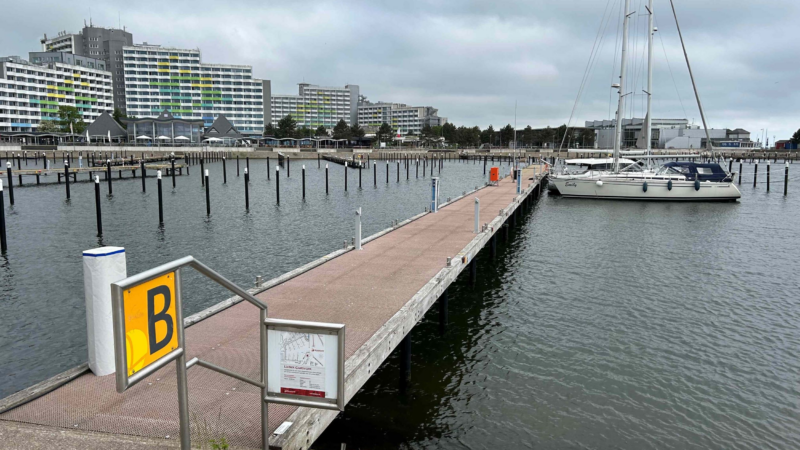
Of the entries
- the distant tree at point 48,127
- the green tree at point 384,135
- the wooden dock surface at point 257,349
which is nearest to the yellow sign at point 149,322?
the wooden dock surface at point 257,349

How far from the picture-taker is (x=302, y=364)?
511 centimetres

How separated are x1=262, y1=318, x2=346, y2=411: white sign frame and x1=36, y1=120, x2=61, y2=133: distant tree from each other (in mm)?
157407

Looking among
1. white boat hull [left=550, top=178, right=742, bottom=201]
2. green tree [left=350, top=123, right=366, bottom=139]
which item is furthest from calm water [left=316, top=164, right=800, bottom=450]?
green tree [left=350, top=123, right=366, bottom=139]

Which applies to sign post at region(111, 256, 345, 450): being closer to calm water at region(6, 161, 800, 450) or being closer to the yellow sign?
the yellow sign

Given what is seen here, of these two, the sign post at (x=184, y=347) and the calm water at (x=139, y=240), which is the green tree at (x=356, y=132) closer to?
the calm water at (x=139, y=240)

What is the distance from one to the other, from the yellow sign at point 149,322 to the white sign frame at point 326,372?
0.91 metres

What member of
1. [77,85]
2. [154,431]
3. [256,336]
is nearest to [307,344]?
[154,431]

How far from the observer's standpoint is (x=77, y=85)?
543ft

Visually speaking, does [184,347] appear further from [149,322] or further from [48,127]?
[48,127]

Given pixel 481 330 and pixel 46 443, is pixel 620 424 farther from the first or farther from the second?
pixel 46 443

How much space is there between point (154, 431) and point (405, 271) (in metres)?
8.35

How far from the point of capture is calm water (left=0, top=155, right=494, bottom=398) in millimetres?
12875

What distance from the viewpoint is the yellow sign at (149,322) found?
3939mm

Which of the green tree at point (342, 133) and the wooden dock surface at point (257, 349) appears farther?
the green tree at point (342, 133)
